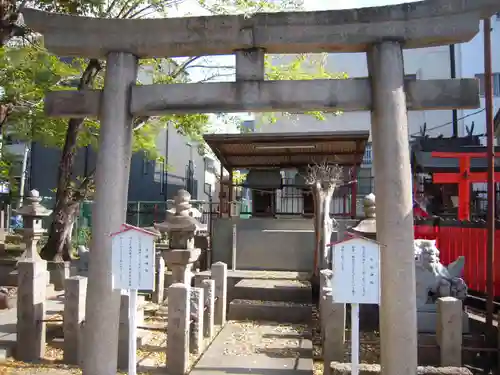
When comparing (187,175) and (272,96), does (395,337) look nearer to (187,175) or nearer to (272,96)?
(272,96)

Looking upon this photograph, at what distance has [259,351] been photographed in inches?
309

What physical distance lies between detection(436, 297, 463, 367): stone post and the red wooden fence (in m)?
3.11

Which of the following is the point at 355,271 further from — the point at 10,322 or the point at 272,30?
the point at 10,322

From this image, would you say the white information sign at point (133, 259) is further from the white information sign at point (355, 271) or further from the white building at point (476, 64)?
the white building at point (476, 64)

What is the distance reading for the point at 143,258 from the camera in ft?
15.3

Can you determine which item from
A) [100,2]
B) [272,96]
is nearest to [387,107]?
[272,96]

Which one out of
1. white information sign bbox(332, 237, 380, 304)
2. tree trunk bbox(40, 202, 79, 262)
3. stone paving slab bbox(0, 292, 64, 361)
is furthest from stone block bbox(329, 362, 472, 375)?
tree trunk bbox(40, 202, 79, 262)

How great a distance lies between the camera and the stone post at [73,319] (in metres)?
7.21

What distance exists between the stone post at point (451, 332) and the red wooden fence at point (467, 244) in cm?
311

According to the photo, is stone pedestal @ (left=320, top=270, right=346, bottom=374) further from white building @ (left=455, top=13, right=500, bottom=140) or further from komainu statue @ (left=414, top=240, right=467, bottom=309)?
white building @ (left=455, top=13, right=500, bottom=140)

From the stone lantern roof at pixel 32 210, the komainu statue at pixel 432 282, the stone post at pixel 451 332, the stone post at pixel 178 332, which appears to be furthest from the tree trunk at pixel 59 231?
the stone post at pixel 451 332

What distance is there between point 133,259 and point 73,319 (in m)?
3.36

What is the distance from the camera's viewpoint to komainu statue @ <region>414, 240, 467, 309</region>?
7.76 metres

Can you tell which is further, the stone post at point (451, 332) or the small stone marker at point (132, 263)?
the stone post at point (451, 332)
